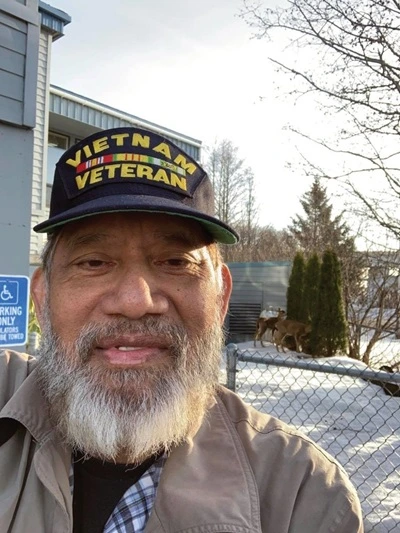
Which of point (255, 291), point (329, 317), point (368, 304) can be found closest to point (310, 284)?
point (368, 304)

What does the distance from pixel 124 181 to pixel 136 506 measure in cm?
79

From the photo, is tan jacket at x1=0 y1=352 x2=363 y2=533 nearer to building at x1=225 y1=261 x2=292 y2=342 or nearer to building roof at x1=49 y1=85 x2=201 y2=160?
building roof at x1=49 y1=85 x2=201 y2=160

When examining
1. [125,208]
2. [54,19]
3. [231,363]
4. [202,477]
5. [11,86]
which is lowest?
[231,363]

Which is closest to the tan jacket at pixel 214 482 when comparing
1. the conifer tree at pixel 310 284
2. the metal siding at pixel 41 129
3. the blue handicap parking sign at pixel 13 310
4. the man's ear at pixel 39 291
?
the man's ear at pixel 39 291

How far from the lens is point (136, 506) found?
1265 millimetres

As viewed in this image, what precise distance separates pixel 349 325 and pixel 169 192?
10.7 m

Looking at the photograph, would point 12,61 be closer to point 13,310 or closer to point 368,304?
point 13,310

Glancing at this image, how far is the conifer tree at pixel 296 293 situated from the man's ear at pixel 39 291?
1152cm

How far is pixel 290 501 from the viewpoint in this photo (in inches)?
47.1

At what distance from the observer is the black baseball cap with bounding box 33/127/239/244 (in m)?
1.25

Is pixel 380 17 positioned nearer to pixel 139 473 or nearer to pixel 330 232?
pixel 139 473

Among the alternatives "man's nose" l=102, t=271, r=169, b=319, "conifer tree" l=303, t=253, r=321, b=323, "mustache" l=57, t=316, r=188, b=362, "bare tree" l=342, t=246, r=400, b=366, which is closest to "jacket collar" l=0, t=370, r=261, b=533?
"mustache" l=57, t=316, r=188, b=362

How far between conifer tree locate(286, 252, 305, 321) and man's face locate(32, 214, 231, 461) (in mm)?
11614

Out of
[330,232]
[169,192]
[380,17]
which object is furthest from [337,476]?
[330,232]
